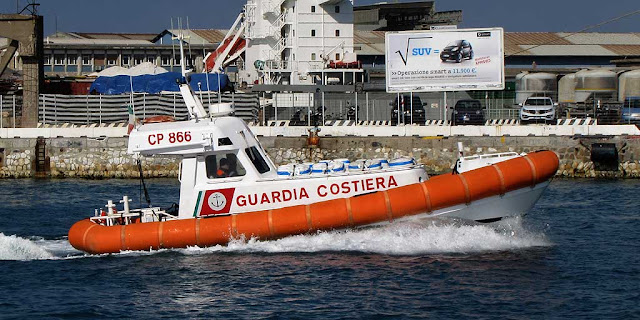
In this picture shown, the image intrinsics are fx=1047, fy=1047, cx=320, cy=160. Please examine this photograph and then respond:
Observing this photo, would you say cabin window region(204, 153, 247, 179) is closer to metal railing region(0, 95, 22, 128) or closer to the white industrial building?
metal railing region(0, 95, 22, 128)

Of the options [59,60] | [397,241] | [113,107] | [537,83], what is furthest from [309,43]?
[59,60]

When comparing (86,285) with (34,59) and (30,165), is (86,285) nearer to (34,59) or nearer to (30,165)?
(30,165)

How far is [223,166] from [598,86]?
39.2 meters

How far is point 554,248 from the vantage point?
69.2 ft

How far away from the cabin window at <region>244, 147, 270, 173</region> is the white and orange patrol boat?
2cm

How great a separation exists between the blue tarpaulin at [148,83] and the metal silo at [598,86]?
19.2 meters

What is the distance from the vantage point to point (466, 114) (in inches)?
1656

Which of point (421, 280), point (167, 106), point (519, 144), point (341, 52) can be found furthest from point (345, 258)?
point (341, 52)

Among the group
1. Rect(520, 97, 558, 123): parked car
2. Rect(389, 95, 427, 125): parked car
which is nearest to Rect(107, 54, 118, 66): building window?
Rect(389, 95, 427, 125): parked car

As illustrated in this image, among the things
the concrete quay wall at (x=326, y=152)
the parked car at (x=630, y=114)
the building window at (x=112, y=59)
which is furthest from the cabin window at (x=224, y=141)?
the building window at (x=112, y=59)

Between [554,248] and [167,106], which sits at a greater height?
[167,106]

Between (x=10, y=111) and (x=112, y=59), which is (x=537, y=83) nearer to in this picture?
(x=10, y=111)

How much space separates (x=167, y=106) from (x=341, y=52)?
13.5m

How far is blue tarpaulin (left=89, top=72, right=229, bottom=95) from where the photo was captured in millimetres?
52219
